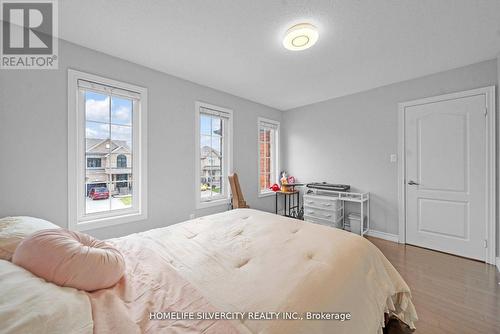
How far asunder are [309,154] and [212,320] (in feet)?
12.2

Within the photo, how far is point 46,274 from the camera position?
0.76m

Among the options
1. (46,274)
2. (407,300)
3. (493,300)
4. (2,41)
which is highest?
(2,41)

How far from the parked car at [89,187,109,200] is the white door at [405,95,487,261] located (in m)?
4.00

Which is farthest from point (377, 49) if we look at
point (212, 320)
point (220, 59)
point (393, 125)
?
point (212, 320)

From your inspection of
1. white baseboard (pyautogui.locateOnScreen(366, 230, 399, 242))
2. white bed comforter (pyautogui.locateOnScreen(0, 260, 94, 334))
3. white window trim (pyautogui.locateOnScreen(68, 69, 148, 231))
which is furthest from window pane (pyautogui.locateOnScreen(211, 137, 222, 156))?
white baseboard (pyautogui.locateOnScreen(366, 230, 399, 242))

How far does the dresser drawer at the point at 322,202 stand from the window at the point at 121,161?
9.30 ft

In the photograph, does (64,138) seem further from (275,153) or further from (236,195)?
(275,153)

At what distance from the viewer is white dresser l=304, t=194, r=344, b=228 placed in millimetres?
3236

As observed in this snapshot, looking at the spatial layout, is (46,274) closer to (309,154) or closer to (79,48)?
(79,48)

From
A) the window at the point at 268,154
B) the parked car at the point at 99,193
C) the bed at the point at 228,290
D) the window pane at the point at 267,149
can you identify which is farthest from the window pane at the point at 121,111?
the window pane at the point at 267,149

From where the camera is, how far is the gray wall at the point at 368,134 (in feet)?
8.69

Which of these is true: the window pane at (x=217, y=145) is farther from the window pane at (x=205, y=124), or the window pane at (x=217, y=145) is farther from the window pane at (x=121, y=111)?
the window pane at (x=121, y=111)

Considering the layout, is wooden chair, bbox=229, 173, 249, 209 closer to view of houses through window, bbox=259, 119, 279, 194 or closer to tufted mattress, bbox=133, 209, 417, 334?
view of houses through window, bbox=259, 119, 279, 194

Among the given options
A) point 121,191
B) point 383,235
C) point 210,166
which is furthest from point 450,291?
point 121,191
